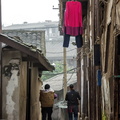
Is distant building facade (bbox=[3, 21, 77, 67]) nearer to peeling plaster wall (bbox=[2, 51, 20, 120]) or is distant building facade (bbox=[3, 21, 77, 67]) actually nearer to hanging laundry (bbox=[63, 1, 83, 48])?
hanging laundry (bbox=[63, 1, 83, 48])

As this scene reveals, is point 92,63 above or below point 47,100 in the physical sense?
above

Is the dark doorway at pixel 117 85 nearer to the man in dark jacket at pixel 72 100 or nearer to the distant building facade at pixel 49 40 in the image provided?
the man in dark jacket at pixel 72 100

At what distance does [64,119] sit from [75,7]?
9.58 metres

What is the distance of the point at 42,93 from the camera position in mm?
13453

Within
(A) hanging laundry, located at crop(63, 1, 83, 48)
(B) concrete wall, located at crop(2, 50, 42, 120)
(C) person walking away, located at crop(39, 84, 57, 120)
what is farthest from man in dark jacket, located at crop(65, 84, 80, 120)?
(B) concrete wall, located at crop(2, 50, 42, 120)

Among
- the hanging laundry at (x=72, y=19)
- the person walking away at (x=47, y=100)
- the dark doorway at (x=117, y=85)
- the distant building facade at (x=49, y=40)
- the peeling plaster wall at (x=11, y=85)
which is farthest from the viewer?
the distant building facade at (x=49, y=40)

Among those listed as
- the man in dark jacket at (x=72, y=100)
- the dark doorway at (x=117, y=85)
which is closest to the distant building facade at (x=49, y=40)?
the man in dark jacket at (x=72, y=100)

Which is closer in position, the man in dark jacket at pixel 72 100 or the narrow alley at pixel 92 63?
the narrow alley at pixel 92 63

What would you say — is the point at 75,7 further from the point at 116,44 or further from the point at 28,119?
the point at 116,44

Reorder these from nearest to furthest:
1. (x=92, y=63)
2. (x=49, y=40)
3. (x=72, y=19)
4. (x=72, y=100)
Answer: (x=92, y=63) < (x=72, y=19) < (x=72, y=100) < (x=49, y=40)

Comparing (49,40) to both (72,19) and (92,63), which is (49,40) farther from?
(92,63)

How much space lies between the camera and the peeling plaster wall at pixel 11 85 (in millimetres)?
9141

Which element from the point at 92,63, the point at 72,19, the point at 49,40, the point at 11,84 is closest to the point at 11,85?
the point at 11,84

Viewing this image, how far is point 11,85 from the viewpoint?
30.2 ft
